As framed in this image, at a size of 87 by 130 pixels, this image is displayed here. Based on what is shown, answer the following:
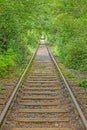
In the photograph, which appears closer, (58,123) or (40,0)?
(58,123)

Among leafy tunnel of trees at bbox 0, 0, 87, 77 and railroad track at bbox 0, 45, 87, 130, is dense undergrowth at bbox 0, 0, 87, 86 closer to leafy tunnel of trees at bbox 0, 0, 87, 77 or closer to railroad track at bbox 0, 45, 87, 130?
leafy tunnel of trees at bbox 0, 0, 87, 77

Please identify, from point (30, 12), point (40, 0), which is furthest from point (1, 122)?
point (40, 0)

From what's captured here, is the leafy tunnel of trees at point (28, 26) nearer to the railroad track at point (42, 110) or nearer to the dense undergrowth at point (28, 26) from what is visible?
the dense undergrowth at point (28, 26)

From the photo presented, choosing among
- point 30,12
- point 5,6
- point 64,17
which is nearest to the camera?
→ point 5,6

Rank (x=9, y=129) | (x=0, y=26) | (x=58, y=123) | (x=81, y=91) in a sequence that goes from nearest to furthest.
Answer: (x=9, y=129) < (x=58, y=123) < (x=81, y=91) < (x=0, y=26)

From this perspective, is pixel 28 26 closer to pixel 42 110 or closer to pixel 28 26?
pixel 28 26

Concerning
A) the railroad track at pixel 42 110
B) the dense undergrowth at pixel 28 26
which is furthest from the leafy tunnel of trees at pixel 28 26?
the railroad track at pixel 42 110

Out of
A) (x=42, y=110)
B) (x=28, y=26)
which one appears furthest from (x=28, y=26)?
(x=42, y=110)

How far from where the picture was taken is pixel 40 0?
78.9 feet

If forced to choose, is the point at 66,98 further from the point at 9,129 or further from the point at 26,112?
the point at 9,129

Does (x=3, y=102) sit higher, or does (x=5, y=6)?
(x=5, y=6)

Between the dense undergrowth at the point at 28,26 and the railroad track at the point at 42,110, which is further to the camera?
the dense undergrowth at the point at 28,26

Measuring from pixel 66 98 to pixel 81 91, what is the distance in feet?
5.66

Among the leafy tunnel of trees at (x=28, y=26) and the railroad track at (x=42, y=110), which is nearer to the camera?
the railroad track at (x=42, y=110)
